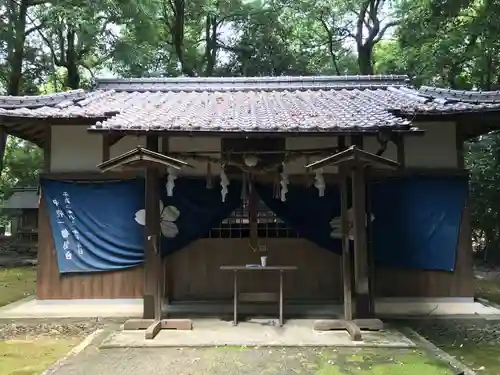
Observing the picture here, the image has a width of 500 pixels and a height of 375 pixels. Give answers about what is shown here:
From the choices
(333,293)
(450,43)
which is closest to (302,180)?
(333,293)

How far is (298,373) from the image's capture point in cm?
547

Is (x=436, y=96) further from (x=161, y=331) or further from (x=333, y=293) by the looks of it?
(x=161, y=331)

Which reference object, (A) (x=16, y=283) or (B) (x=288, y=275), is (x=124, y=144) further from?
(A) (x=16, y=283)

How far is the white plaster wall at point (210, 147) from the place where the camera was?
9234mm

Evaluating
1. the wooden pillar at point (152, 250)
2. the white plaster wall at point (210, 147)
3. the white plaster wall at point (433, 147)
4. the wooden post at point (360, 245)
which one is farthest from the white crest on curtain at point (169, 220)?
the white plaster wall at point (433, 147)

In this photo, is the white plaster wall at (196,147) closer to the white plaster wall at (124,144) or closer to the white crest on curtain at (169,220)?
the white plaster wall at (124,144)

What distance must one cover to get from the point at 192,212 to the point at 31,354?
3496 millimetres

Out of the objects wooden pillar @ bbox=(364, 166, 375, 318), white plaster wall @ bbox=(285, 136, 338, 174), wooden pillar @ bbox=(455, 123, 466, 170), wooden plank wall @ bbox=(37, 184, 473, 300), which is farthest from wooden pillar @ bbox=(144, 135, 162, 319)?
wooden pillar @ bbox=(455, 123, 466, 170)

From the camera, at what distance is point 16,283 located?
14453 millimetres

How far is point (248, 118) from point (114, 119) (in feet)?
7.44

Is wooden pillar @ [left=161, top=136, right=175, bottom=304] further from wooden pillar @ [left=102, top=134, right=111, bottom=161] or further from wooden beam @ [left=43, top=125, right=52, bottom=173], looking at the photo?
wooden beam @ [left=43, top=125, right=52, bottom=173]

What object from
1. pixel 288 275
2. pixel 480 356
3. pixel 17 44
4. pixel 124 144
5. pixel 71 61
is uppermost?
pixel 71 61

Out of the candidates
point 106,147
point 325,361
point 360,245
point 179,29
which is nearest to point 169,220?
point 106,147

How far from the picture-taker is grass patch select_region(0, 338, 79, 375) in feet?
20.4
